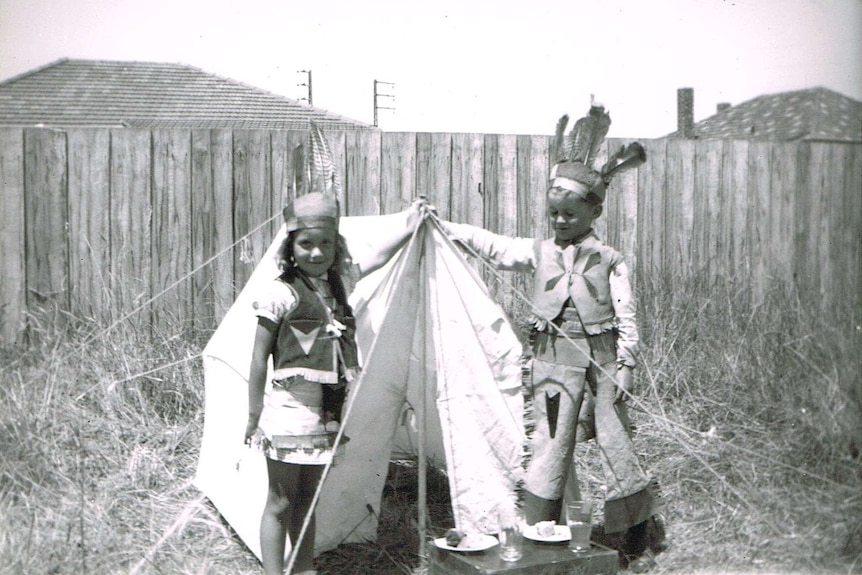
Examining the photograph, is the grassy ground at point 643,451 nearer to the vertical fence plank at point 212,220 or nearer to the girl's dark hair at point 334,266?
the vertical fence plank at point 212,220

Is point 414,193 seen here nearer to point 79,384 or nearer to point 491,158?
point 491,158

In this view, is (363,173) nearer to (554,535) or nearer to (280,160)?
(280,160)

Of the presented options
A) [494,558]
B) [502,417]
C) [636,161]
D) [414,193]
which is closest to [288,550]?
[494,558]

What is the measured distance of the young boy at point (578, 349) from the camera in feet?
10.6

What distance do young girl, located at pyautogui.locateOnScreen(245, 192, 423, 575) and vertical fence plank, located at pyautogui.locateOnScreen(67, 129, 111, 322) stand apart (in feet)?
9.98

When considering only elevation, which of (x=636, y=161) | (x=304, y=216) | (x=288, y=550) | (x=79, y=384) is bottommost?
(x=288, y=550)

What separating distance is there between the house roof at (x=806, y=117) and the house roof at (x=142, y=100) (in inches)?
403

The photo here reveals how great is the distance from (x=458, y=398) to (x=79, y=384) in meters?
2.65

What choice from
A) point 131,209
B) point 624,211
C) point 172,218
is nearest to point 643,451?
point 624,211

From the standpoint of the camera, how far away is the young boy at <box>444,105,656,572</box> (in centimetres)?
323

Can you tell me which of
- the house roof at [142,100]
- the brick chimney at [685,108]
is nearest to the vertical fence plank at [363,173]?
the house roof at [142,100]

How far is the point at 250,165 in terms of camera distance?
18.5 ft

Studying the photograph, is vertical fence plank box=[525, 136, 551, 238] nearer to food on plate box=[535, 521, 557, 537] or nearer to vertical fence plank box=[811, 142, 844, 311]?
vertical fence plank box=[811, 142, 844, 311]

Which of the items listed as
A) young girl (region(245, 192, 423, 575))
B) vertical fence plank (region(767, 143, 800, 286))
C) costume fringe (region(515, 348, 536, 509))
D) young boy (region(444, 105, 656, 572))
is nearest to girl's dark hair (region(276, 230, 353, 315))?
young girl (region(245, 192, 423, 575))
